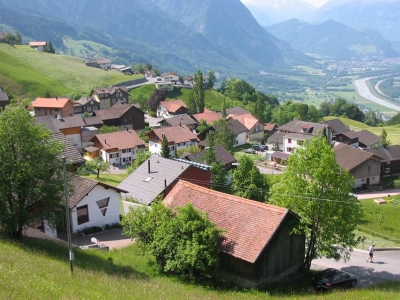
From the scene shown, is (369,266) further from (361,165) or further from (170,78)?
(170,78)

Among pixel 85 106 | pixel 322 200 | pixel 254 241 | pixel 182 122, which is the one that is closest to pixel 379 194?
pixel 322 200

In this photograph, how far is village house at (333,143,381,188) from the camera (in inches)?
2447

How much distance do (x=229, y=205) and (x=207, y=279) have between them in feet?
13.5

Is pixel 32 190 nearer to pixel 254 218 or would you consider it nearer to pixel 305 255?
pixel 254 218

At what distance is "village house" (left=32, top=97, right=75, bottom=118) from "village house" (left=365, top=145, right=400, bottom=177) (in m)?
66.0

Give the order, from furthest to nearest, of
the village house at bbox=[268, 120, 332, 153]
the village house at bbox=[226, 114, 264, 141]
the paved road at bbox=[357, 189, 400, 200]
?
the village house at bbox=[226, 114, 264, 141]
the village house at bbox=[268, 120, 332, 153]
the paved road at bbox=[357, 189, 400, 200]

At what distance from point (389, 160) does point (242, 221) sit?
166 feet

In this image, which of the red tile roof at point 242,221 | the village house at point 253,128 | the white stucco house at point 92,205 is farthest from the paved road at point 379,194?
the village house at point 253,128

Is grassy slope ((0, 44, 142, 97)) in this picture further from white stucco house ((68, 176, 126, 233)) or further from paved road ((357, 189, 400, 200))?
white stucco house ((68, 176, 126, 233))

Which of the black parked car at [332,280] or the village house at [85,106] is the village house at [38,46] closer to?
the village house at [85,106]

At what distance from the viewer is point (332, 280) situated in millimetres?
23000

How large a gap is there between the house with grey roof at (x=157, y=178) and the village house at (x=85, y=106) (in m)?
74.0

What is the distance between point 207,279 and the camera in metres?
23.4

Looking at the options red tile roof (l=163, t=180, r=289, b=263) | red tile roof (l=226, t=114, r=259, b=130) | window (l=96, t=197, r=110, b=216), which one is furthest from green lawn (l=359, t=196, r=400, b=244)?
red tile roof (l=226, t=114, r=259, b=130)
